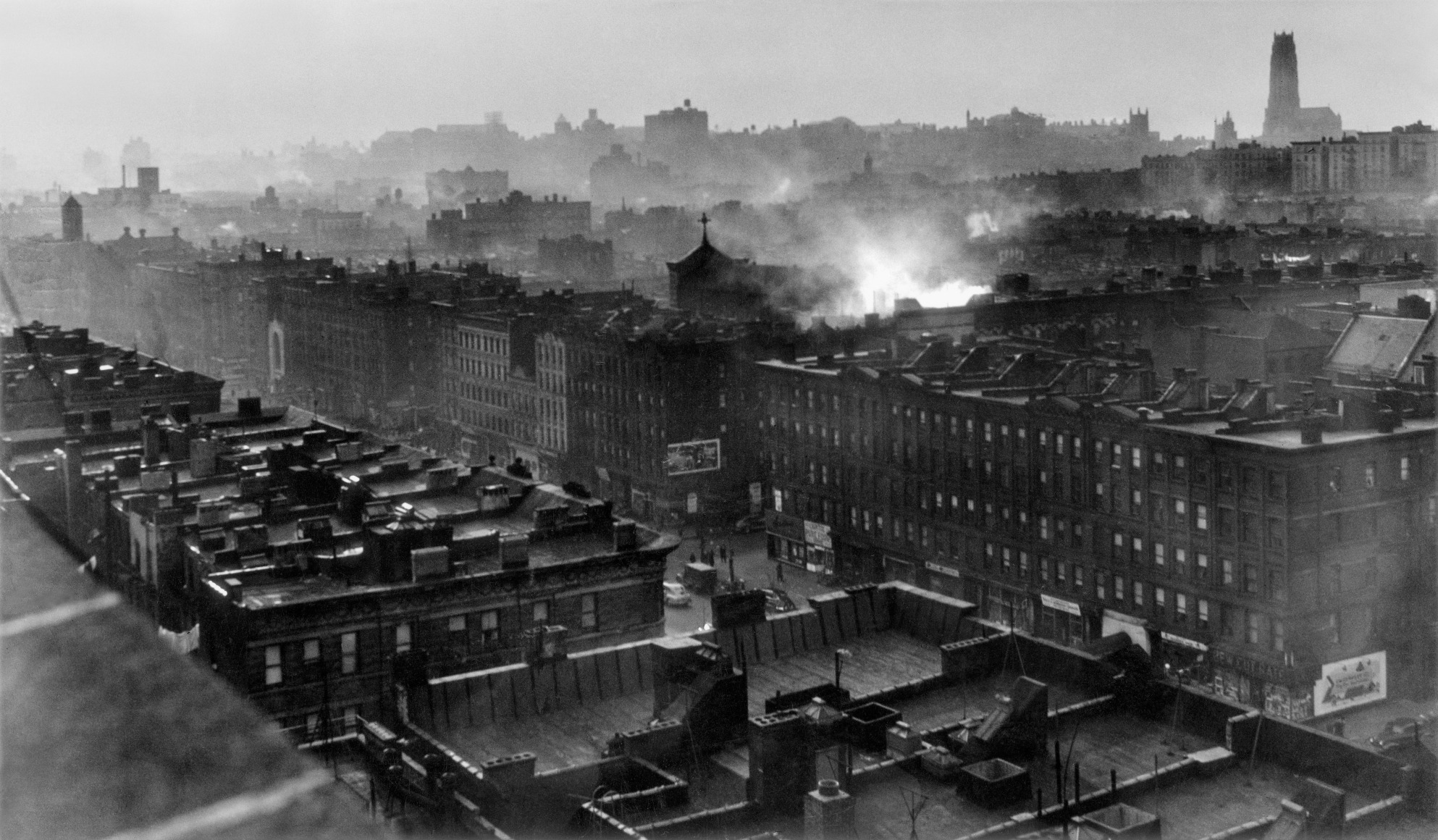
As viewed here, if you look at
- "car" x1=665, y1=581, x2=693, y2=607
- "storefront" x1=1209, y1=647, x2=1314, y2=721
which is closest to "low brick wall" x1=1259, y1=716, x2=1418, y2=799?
"storefront" x1=1209, y1=647, x2=1314, y2=721

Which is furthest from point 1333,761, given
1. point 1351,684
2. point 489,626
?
point 1351,684

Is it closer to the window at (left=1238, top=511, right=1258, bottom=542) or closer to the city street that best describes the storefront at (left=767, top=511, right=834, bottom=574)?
the city street

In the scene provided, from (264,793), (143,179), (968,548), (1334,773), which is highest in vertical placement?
(143,179)

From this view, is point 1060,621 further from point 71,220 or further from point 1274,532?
point 71,220

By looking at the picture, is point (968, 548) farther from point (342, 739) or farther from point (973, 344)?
point (342, 739)

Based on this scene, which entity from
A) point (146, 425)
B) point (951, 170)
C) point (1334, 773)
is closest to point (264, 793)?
point (1334, 773)

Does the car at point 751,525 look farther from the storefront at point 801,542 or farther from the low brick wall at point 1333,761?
the low brick wall at point 1333,761

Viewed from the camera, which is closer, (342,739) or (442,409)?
(342,739)
